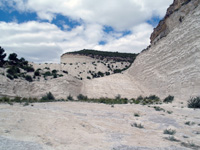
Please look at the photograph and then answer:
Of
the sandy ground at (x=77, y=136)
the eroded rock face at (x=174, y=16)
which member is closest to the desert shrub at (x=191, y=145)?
the sandy ground at (x=77, y=136)

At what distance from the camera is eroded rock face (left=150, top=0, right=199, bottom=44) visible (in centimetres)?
2380

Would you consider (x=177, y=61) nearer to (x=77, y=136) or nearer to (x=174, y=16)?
(x=174, y=16)

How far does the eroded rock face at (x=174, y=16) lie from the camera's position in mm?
23798

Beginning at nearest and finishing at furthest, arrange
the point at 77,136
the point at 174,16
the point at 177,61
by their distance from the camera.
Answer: the point at 77,136
the point at 177,61
the point at 174,16

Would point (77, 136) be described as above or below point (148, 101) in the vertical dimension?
below

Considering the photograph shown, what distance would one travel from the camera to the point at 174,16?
87.8 ft

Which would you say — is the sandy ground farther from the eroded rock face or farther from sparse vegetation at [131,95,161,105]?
the eroded rock face

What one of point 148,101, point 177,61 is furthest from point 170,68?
point 148,101

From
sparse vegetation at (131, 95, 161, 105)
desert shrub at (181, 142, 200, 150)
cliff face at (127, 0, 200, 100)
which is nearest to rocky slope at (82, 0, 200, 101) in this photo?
cliff face at (127, 0, 200, 100)

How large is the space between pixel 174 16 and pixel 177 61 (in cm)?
939

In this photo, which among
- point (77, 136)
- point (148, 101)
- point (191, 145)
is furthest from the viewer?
point (148, 101)

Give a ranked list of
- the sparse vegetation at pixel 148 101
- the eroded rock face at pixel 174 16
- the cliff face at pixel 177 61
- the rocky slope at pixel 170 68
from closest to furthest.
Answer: the sparse vegetation at pixel 148 101
the cliff face at pixel 177 61
the rocky slope at pixel 170 68
the eroded rock face at pixel 174 16

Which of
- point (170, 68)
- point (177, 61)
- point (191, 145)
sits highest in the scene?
point (177, 61)

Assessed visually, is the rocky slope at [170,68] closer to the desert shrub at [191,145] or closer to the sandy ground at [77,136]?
the sandy ground at [77,136]
